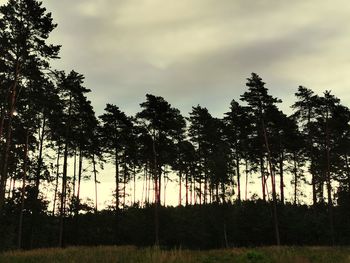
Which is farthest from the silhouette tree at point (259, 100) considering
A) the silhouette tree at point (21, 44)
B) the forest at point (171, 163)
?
the silhouette tree at point (21, 44)

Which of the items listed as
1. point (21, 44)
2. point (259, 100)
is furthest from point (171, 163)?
point (21, 44)

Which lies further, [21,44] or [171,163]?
[171,163]

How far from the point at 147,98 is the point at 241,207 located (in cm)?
1621

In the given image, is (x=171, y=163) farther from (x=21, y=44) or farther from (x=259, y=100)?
(x=21, y=44)

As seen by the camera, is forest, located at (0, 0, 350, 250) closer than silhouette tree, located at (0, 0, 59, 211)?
No

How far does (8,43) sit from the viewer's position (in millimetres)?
22891

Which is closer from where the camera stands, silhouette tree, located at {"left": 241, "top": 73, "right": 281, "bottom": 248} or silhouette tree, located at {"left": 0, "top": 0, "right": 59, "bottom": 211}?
silhouette tree, located at {"left": 0, "top": 0, "right": 59, "bottom": 211}

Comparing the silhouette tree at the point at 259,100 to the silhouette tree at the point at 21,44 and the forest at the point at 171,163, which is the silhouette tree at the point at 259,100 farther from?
the silhouette tree at the point at 21,44

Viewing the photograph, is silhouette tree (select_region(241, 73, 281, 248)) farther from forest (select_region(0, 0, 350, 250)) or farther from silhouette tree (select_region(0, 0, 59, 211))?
silhouette tree (select_region(0, 0, 59, 211))

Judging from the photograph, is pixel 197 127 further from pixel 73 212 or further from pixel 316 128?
pixel 73 212

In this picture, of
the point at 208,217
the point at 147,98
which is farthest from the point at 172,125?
the point at 208,217

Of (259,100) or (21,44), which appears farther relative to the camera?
(259,100)

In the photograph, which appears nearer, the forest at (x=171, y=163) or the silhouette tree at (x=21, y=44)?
the silhouette tree at (x=21, y=44)

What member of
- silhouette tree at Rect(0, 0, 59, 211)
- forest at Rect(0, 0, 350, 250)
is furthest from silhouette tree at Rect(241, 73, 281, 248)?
silhouette tree at Rect(0, 0, 59, 211)
